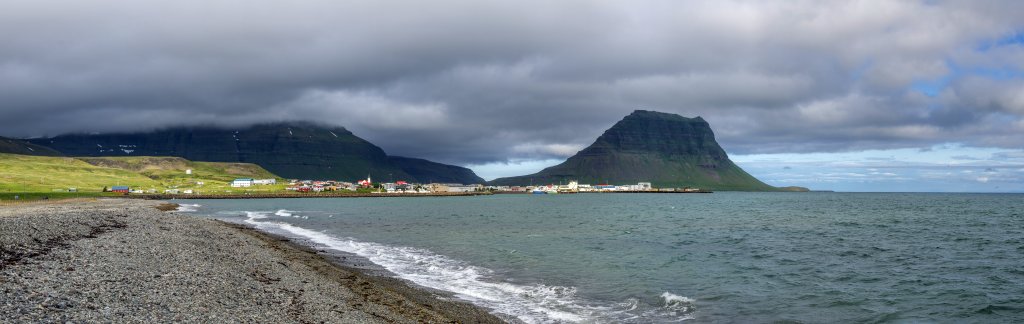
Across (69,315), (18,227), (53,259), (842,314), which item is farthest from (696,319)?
(18,227)

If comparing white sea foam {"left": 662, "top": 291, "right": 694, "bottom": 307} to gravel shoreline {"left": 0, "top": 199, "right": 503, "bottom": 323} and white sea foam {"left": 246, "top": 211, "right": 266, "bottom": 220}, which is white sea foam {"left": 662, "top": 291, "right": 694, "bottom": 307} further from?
white sea foam {"left": 246, "top": 211, "right": 266, "bottom": 220}

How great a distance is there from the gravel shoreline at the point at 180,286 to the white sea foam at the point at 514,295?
1863mm

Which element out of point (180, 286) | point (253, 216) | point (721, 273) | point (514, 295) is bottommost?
point (514, 295)

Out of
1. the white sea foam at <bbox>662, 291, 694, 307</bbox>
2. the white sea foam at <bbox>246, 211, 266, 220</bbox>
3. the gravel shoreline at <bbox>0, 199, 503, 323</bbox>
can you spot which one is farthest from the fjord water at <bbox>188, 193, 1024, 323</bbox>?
the white sea foam at <bbox>246, 211, 266, 220</bbox>

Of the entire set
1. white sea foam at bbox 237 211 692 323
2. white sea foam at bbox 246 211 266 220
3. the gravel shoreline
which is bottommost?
white sea foam at bbox 237 211 692 323

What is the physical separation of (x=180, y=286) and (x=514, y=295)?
1458 cm

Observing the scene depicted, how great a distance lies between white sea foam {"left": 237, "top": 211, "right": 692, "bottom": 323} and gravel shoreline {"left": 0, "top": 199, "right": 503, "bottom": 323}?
186 cm

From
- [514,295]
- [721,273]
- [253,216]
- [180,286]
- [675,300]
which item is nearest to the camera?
[180,286]

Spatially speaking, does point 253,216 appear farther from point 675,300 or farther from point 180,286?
point 675,300

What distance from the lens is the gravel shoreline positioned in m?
15.8

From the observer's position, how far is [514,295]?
28453 millimetres

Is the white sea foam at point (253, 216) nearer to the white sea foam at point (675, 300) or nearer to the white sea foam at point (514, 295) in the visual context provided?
the white sea foam at point (514, 295)

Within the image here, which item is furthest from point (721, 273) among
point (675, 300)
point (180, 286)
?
point (180, 286)

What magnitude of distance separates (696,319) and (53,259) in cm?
2666
